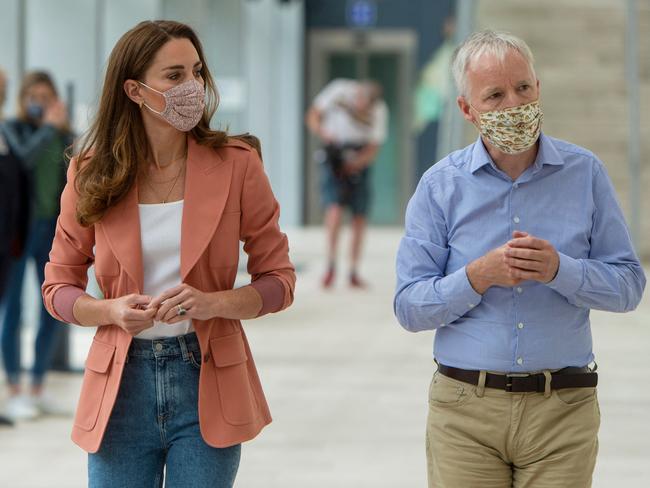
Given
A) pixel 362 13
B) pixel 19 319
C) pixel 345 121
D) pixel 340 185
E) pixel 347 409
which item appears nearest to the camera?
pixel 347 409

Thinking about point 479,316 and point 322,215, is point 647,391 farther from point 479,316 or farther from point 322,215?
point 322,215

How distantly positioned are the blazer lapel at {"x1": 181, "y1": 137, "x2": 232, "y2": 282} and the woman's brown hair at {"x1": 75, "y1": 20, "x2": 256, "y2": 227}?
5 cm

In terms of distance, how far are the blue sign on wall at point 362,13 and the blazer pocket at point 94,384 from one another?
56.1 feet

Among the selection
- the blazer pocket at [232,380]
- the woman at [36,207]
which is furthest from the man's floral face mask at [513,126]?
the woman at [36,207]

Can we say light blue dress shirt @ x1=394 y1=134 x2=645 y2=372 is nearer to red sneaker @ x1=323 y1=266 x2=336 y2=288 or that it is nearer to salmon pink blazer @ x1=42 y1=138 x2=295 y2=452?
salmon pink blazer @ x1=42 y1=138 x2=295 y2=452

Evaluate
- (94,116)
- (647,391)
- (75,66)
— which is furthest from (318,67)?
(94,116)

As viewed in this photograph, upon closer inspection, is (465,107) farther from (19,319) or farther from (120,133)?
(19,319)

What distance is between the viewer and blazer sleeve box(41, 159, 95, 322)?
2.58m

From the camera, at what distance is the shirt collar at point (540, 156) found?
2.54 metres

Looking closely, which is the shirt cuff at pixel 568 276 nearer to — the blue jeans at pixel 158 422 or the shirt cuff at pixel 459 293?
the shirt cuff at pixel 459 293

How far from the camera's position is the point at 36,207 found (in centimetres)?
625

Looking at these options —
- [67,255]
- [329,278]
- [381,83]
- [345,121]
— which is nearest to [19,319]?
[67,255]

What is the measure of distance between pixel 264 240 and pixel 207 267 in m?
0.15

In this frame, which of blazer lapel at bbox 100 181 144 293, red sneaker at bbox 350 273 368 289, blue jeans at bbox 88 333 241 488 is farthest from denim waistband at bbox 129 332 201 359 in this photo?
red sneaker at bbox 350 273 368 289
